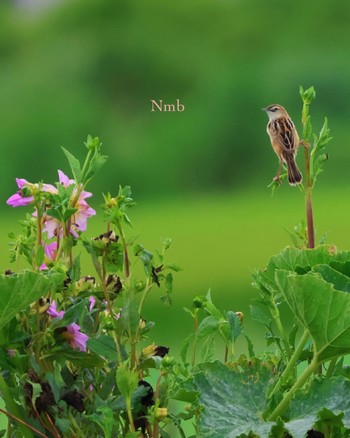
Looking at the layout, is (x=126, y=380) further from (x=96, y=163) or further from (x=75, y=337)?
(x=96, y=163)

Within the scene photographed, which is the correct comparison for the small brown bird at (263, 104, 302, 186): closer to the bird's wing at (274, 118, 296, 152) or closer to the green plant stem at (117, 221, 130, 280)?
the bird's wing at (274, 118, 296, 152)

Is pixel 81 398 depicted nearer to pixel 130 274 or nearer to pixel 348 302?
pixel 130 274

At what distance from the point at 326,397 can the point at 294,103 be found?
4.00m

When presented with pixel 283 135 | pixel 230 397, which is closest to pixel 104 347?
pixel 230 397

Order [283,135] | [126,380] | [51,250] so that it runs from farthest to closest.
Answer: [283,135], [51,250], [126,380]

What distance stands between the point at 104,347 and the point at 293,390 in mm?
192

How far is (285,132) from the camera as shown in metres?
2.06

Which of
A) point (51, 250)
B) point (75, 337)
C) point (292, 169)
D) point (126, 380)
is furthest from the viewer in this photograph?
point (292, 169)

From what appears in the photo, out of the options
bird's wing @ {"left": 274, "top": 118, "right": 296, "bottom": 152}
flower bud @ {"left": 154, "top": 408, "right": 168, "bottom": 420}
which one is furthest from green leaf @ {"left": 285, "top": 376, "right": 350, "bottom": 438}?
bird's wing @ {"left": 274, "top": 118, "right": 296, "bottom": 152}

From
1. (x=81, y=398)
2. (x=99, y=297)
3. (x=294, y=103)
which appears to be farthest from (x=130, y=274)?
(x=294, y=103)

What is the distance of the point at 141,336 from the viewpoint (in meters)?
0.94

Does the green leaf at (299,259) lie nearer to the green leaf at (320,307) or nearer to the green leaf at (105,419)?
the green leaf at (320,307)

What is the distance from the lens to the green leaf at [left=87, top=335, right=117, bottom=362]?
2.99 ft

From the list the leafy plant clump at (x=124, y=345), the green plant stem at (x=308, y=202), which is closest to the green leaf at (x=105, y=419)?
the leafy plant clump at (x=124, y=345)
